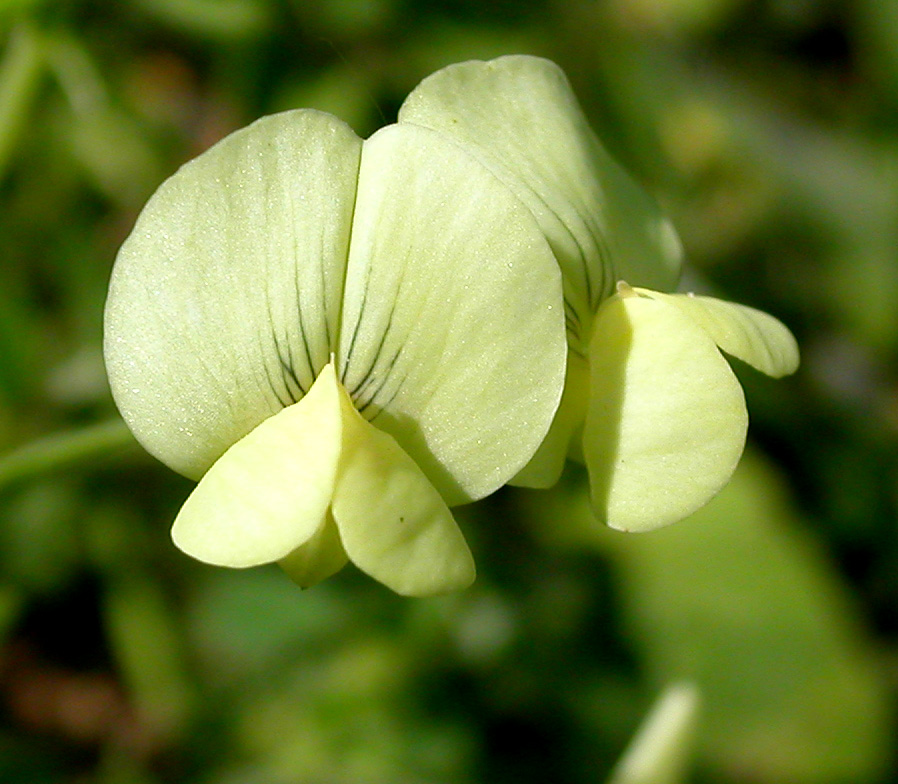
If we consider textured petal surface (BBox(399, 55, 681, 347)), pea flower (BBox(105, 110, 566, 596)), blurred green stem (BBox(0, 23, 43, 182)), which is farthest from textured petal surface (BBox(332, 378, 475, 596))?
blurred green stem (BBox(0, 23, 43, 182))

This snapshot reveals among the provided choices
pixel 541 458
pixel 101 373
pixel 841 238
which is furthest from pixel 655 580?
pixel 541 458

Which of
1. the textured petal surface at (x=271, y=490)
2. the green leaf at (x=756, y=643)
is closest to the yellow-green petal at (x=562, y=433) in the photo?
the textured petal surface at (x=271, y=490)

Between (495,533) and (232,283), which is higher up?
(232,283)

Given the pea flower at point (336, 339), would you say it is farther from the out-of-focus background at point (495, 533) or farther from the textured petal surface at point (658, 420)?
the out-of-focus background at point (495, 533)

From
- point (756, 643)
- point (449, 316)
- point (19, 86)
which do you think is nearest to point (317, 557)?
point (449, 316)

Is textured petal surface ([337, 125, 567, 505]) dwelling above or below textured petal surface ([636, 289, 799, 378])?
above

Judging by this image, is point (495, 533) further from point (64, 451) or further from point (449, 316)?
point (449, 316)

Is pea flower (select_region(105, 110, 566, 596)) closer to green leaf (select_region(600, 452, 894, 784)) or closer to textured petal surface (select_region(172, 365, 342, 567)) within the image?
textured petal surface (select_region(172, 365, 342, 567))
